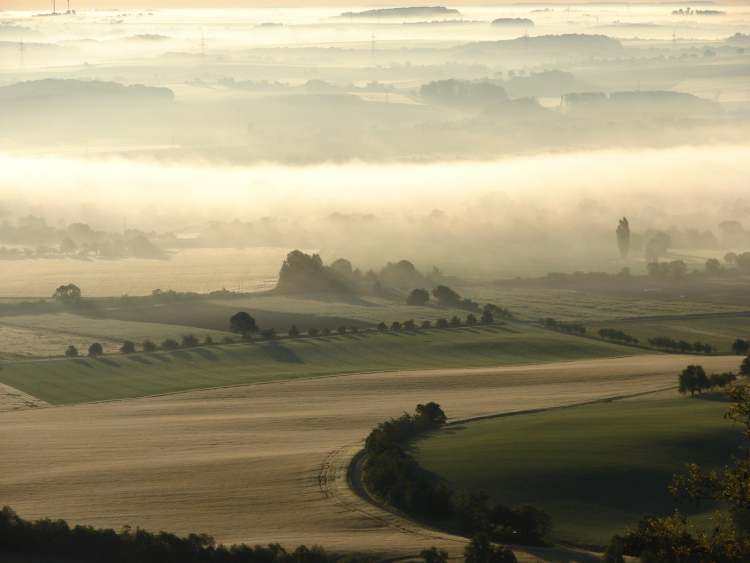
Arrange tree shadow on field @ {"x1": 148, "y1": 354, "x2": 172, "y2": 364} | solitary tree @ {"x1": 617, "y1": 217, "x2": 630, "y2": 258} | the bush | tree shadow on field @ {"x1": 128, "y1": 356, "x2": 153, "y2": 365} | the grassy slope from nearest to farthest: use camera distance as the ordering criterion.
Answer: the grassy slope, tree shadow on field @ {"x1": 128, "y1": 356, "x2": 153, "y2": 365}, tree shadow on field @ {"x1": 148, "y1": 354, "x2": 172, "y2": 364}, the bush, solitary tree @ {"x1": 617, "y1": 217, "x2": 630, "y2": 258}

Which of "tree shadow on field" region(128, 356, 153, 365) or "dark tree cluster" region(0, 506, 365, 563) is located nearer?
"dark tree cluster" region(0, 506, 365, 563)

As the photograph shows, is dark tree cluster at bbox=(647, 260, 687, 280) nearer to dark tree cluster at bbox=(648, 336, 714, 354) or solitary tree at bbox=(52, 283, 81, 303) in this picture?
dark tree cluster at bbox=(648, 336, 714, 354)

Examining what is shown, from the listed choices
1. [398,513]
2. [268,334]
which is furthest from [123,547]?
[268,334]

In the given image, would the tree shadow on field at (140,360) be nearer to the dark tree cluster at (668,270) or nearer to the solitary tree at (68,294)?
the solitary tree at (68,294)

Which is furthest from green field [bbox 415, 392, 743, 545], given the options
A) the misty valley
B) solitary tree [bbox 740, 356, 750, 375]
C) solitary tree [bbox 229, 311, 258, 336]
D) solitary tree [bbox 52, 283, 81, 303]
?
solitary tree [bbox 52, 283, 81, 303]

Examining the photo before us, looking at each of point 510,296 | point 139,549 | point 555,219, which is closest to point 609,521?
point 139,549

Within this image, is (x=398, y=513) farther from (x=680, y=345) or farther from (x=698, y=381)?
(x=680, y=345)
